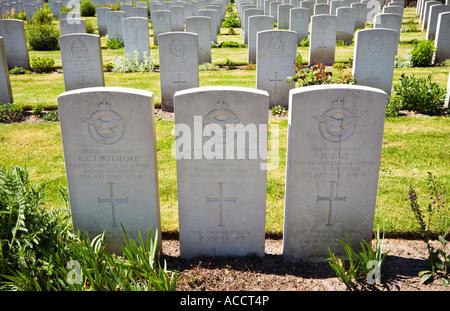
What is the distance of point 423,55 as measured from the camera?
12.9 meters

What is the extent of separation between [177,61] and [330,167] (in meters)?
6.05

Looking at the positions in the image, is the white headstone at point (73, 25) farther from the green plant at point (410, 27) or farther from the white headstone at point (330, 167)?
the green plant at point (410, 27)

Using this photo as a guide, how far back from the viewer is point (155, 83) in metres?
11.6

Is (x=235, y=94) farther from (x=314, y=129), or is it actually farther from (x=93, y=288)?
Answer: (x=93, y=288)

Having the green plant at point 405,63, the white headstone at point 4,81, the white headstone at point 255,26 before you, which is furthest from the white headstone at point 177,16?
the white headstone at point 4,81

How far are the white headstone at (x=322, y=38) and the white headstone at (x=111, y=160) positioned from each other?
1047 cm

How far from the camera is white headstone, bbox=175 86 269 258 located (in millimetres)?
4016

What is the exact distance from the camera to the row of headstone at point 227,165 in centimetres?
401

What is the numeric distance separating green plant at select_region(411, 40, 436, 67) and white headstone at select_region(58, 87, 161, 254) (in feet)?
37.4

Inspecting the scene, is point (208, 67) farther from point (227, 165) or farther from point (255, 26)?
point (227, 165)

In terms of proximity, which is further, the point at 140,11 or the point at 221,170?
the point at 140,11

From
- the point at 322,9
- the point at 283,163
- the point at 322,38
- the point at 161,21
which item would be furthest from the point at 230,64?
the point at 283,163

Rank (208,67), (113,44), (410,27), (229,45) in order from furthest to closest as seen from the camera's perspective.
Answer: (410,27) < (113,44) < (229,45) < (208,67)

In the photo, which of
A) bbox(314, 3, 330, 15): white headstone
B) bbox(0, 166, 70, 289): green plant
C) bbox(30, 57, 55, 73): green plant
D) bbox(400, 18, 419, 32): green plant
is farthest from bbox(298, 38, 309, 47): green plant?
bbox(0, 166, 70, 289): green plant
